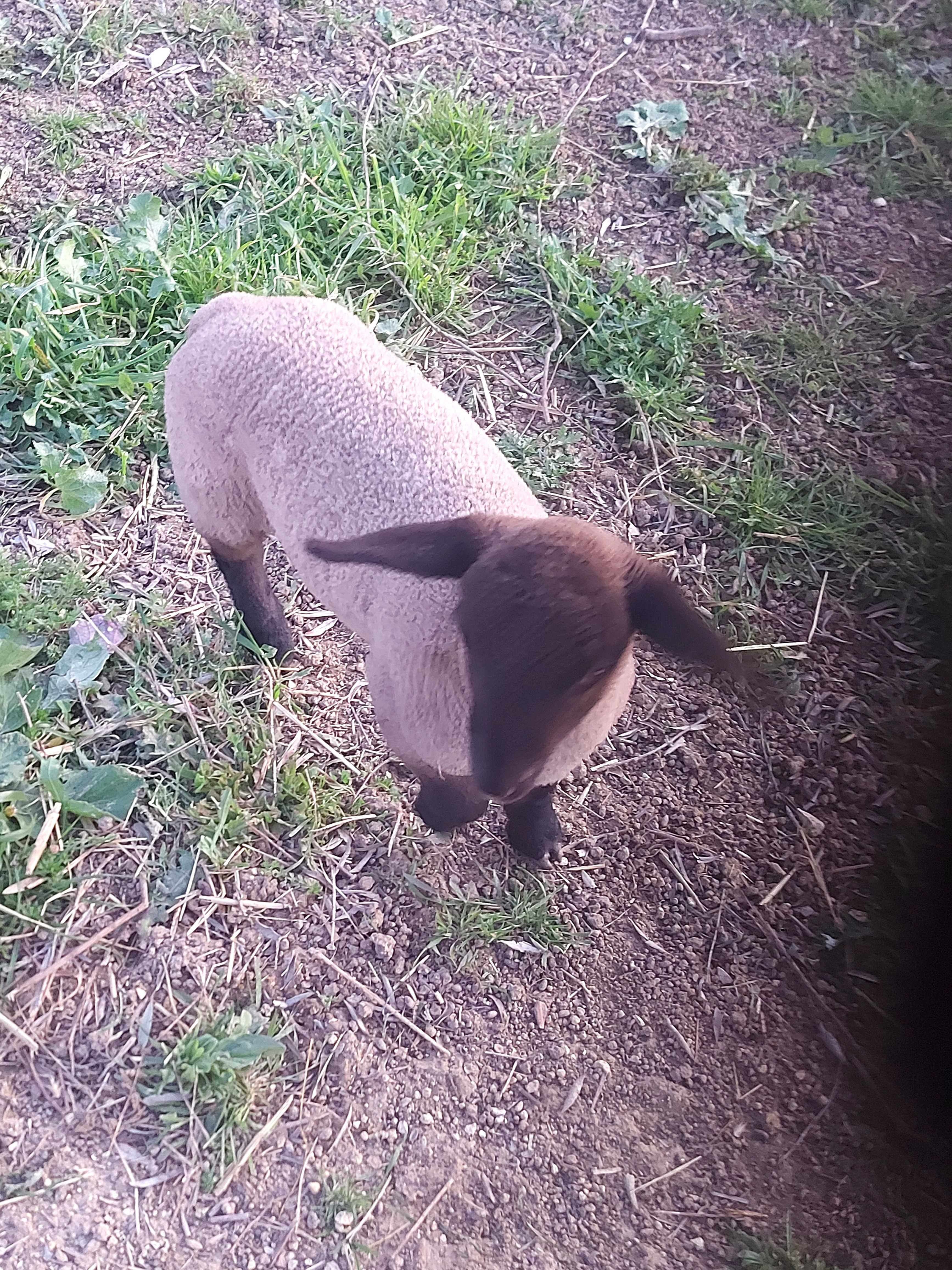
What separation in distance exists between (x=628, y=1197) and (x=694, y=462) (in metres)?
2.19

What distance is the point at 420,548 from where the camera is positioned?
175 cm

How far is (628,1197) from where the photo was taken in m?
2.10

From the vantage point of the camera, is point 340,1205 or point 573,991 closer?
point 340,1205

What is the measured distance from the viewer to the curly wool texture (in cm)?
202

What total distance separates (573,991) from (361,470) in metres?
1.34

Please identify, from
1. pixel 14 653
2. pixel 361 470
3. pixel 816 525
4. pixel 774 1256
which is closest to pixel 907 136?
pixel 816 525

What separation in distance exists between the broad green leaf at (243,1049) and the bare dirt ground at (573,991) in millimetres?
108

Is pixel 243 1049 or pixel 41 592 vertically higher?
pixel 41 592

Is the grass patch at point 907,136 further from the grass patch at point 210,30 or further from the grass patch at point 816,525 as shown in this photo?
the grass patch at point 210,30

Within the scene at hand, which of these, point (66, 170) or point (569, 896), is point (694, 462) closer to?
point (569, 896)

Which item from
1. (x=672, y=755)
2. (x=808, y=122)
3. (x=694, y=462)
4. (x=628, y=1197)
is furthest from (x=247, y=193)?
(x=628, y=1197)

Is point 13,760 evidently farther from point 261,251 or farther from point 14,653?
point 261,251

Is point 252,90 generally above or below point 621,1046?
above

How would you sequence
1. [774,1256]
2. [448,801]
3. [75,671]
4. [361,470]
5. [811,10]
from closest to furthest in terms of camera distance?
[774,1256]
[361,470]
[448,801]
[75,671]
[811,10]
